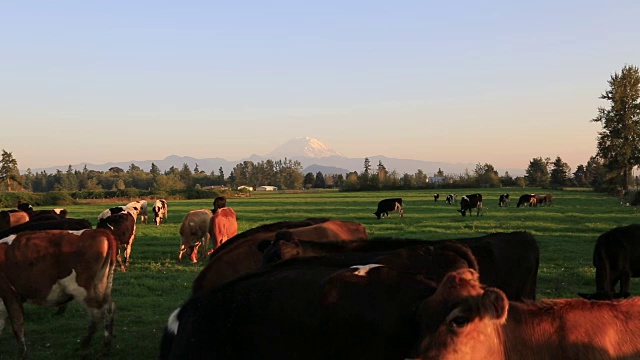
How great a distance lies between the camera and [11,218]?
20703mm

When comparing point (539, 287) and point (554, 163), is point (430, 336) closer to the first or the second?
point (539, 287)

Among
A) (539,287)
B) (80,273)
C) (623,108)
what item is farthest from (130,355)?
(623,108)

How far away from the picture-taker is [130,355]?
778 cm

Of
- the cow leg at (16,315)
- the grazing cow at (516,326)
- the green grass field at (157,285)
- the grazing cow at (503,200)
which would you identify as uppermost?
the grazing cow at (516,326)

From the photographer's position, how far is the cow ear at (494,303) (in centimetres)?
305

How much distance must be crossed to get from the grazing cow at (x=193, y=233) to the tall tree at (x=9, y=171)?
7912cm

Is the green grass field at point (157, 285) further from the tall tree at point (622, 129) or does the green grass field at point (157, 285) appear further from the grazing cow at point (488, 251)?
the tall tree at point (622, 129)

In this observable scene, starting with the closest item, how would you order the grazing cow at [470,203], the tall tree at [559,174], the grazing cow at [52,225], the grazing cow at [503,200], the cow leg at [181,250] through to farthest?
the grazing cow at [52,225], the cow leg at [181,250], the grazing cow at [470,203], the grazing cow at [503,200], the tall tree at [559,174]

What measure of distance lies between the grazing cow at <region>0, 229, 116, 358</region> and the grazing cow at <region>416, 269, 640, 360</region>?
256 inches

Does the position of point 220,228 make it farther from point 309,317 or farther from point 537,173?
point 537,173

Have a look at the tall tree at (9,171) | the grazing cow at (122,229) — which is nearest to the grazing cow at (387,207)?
the grazing cow at (122,229)

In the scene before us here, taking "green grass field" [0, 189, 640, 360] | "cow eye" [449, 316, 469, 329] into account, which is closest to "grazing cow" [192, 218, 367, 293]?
"green grass field" [0, 189, 640, 360]

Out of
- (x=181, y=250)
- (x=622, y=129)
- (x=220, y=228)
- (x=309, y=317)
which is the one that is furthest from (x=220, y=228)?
(x=622, y=129)

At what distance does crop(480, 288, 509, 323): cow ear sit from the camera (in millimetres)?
3049
